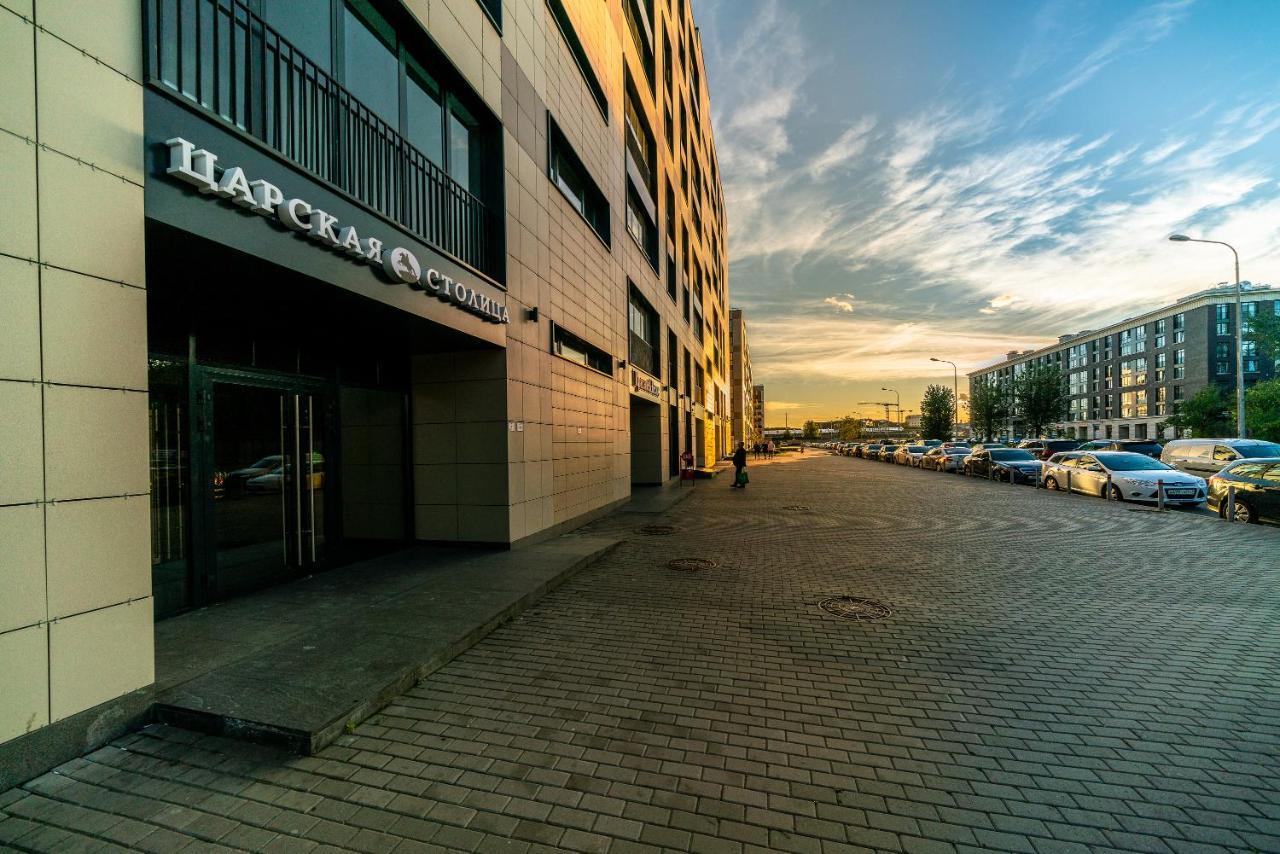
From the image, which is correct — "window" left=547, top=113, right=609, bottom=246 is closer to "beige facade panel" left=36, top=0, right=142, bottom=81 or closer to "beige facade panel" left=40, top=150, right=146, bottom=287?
"beige facade panel" left=36, top=0, right=142, bottom=81

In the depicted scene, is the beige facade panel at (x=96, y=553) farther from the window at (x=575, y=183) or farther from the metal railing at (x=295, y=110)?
the window at (x=575, y=183)

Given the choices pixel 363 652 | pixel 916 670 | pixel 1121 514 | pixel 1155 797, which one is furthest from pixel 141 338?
pixel 1121 514

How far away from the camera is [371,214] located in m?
6.21

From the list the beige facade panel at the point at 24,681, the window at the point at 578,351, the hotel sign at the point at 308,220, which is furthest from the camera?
the window at the point at 578,351

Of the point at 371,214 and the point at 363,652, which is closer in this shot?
the point at 363,652

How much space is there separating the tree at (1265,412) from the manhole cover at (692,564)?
4818 centimetres

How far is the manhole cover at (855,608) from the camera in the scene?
242 inches

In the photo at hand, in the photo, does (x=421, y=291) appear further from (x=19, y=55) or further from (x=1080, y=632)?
(x=1080, y=632)

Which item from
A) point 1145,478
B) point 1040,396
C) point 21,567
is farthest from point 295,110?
point 1040,396

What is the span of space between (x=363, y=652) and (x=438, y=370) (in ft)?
19.0

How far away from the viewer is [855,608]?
6.41m

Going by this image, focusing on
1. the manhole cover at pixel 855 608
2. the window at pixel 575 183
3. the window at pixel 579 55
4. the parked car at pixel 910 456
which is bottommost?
the parked car at pixel 910 456

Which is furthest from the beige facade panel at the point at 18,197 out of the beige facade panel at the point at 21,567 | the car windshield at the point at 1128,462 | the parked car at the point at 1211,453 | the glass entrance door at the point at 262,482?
the parked car at the point at 1211,453

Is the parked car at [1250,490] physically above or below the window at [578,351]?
below
